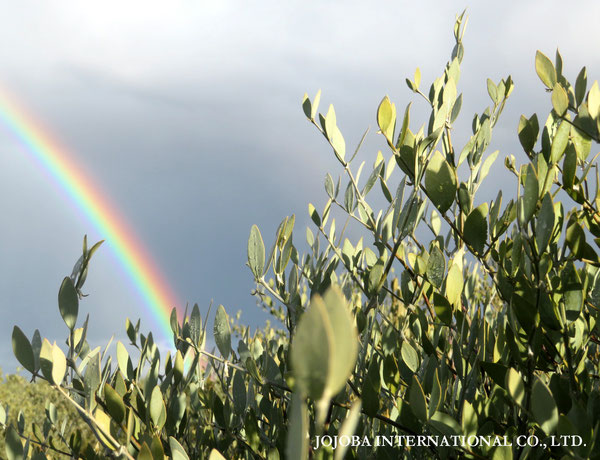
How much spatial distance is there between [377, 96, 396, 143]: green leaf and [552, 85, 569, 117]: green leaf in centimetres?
34

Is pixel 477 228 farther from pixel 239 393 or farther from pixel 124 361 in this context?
pixel 124 361

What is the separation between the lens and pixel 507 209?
55.1 inches

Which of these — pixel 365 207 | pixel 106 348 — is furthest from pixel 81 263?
pixel 365 207

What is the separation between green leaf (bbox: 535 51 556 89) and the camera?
4.29 feet

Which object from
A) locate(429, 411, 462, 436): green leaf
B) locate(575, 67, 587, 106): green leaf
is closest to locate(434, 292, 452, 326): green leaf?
locate(429, 411, 462, 436): green leaf

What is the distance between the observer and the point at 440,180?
3.81ft

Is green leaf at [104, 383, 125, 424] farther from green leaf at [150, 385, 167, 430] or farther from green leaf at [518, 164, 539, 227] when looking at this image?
green leaf at [518, 164, 539, 227]

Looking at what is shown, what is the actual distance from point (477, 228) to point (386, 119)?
323 mm

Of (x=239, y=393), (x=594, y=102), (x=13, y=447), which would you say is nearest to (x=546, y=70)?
(x=594, y=102)

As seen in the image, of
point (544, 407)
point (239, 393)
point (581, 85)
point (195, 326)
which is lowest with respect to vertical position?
point (544, 407)

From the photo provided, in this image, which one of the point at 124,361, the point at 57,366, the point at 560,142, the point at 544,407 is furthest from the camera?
the point at 124,361

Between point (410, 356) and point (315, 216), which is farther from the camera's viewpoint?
point (315, 216)

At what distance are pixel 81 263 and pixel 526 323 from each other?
87cm

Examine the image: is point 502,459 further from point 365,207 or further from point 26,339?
point 26,339
